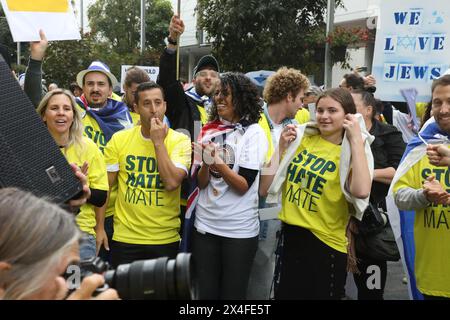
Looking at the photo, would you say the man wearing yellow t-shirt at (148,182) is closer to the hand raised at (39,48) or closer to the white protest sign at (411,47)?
the hand raised at (39,48)

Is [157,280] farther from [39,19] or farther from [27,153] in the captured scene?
[39,19]

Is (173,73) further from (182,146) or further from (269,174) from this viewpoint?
(269,174)

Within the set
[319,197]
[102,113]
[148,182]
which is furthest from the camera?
[102,113]

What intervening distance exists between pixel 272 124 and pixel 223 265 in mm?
1307

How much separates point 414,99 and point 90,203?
2507mm

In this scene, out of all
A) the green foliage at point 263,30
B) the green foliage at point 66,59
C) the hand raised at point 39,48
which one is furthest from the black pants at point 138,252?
the green foliage at point 66,59

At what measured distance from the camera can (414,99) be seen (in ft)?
13.9

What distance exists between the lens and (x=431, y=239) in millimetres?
3051

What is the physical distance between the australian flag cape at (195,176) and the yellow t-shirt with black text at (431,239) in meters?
1.16

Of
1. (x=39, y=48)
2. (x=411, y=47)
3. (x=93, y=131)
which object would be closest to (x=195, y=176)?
(x=93, y=131)

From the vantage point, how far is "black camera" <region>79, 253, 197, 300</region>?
1.52 m

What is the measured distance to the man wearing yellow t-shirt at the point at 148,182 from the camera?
11.8ft

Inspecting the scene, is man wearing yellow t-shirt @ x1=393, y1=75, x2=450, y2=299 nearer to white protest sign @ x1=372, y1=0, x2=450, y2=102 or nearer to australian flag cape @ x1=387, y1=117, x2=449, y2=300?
australian flag cape @ x1=387, y1=117, x2=449, y2=300
